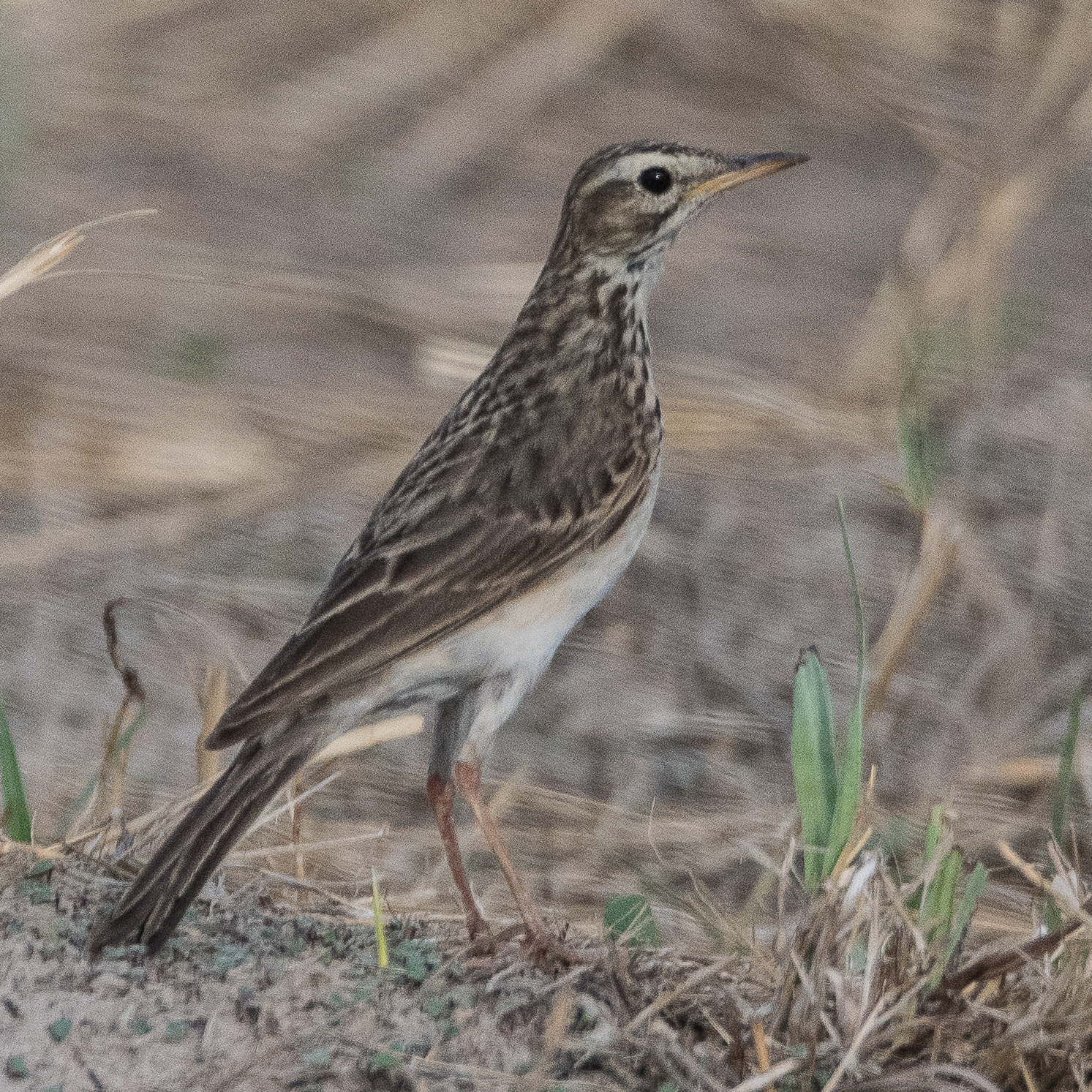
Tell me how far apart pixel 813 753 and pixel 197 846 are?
3.78 feet

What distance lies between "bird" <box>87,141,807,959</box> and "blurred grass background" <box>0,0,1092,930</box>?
0.51 m

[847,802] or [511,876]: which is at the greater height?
[847,802]

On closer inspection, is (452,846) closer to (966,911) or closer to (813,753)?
(813,753)

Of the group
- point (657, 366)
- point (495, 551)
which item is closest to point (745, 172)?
point (495, 551)

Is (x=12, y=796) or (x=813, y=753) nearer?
(x=813, y=753)

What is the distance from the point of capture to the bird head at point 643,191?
452 cm

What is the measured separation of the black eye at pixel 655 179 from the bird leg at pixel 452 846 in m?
1.53

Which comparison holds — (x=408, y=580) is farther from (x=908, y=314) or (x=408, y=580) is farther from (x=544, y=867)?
(x=908, y=314)

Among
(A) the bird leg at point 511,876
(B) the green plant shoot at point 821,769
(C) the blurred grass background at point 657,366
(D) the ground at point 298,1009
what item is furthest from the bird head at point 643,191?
(D) the ground at point 298,1009

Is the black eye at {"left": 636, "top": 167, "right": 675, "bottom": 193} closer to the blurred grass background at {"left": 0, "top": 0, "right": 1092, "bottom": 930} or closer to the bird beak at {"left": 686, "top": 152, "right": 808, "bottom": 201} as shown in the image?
the bird beak at {"left": 686, "top": 152, "right": 808, "bottom": 201}

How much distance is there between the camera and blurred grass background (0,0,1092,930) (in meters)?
6.10

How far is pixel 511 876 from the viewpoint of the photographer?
391 cm

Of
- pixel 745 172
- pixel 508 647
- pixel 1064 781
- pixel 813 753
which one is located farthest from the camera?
pixel 745 172

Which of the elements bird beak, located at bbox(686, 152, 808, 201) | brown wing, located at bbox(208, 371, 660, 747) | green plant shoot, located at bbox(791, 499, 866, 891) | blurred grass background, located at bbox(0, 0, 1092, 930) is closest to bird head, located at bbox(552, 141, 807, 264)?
bird beak, located at bbox(686, 152, 808, 201)
